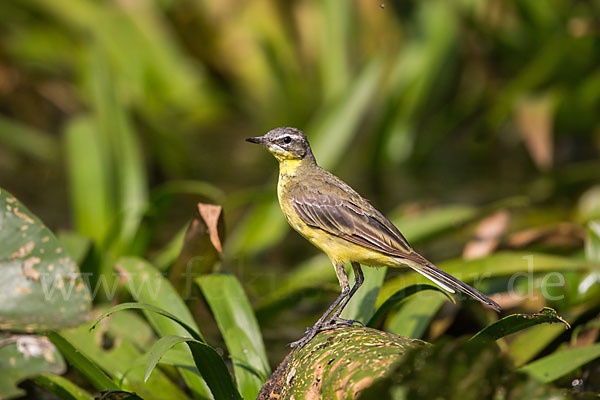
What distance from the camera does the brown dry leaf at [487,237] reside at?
15.0 ft

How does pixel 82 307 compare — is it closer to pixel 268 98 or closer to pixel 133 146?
pixel 133 146

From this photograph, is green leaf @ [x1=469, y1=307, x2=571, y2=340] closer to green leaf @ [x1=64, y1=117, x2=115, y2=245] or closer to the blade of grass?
the blade of grass

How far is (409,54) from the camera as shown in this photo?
7.87 meters

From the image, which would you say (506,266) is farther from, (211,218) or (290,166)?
(211,218)

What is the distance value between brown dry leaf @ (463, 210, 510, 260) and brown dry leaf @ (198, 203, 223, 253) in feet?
5.46

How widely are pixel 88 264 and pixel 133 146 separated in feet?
4.67

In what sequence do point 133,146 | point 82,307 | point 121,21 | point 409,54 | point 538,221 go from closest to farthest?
point 82,307 < point 133,146 < point 538,221 < point 409,54 < point 121,21

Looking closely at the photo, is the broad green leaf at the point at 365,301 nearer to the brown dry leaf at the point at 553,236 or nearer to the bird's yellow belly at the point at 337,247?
the bird's yellow belly at the point at 337,247

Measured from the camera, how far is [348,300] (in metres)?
3.46

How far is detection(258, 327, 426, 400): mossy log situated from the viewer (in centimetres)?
251

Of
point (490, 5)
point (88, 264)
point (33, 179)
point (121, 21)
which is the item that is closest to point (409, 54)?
point (490, 5)

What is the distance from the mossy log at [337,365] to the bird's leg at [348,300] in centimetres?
24

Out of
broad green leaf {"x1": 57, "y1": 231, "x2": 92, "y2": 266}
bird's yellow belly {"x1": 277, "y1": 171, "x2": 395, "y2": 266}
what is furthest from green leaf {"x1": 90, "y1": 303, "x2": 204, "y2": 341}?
broad green leaf {"x1": 57, "y1": 231, "x2": 92, "y2": 266}

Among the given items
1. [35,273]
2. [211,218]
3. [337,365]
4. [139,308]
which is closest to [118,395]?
[139,308]
